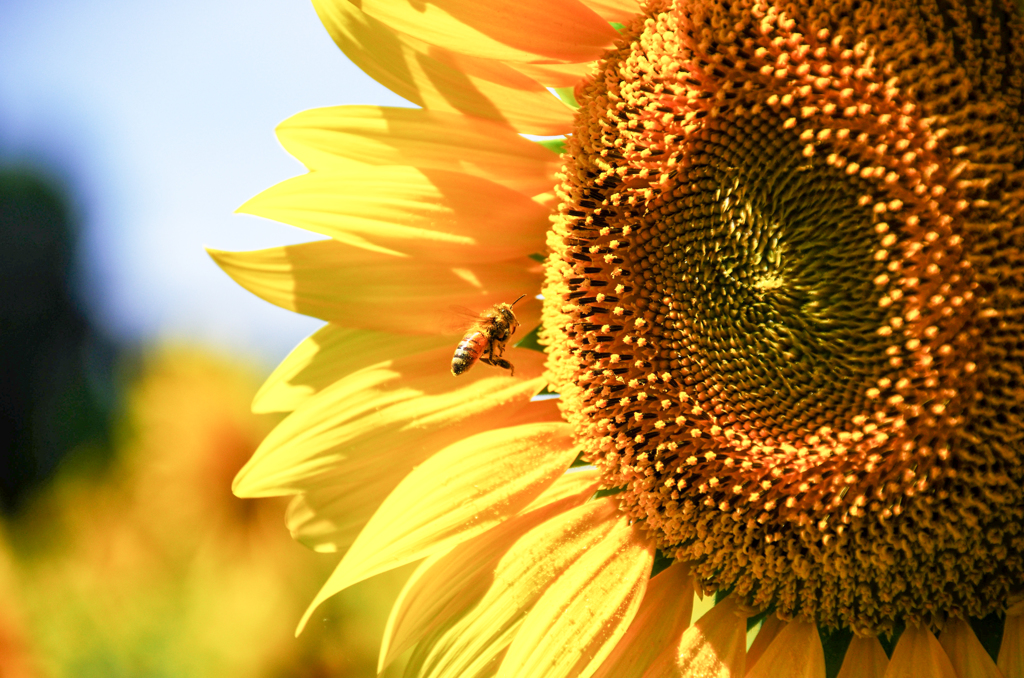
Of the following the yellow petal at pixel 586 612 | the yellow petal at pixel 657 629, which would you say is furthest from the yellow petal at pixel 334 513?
the yellow petal at pixel 657 629

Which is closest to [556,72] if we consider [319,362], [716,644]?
[319,362]

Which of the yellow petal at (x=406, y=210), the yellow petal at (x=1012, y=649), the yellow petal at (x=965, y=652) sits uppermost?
the yellow petal at (x=406, y=210)

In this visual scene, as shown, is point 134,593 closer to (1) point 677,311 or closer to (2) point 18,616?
(2) point 18,616

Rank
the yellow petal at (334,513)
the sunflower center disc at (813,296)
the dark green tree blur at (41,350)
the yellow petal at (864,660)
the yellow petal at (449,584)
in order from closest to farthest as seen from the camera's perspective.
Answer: the sunflower center disc at (813,296)
the yellow petal at (864,660)
the yellow petal at (449,584)
the yellow petal at (334,513)
the dark green tree blur at (41,350)

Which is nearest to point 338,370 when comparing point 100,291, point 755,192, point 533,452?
point 533,452

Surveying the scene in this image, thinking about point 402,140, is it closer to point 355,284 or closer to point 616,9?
point 355,284

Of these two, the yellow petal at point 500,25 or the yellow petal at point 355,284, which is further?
the yellow petal at point 355,284

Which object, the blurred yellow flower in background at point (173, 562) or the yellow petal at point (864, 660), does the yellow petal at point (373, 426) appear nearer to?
the blurred yellow flower in background at point (173, 562)
